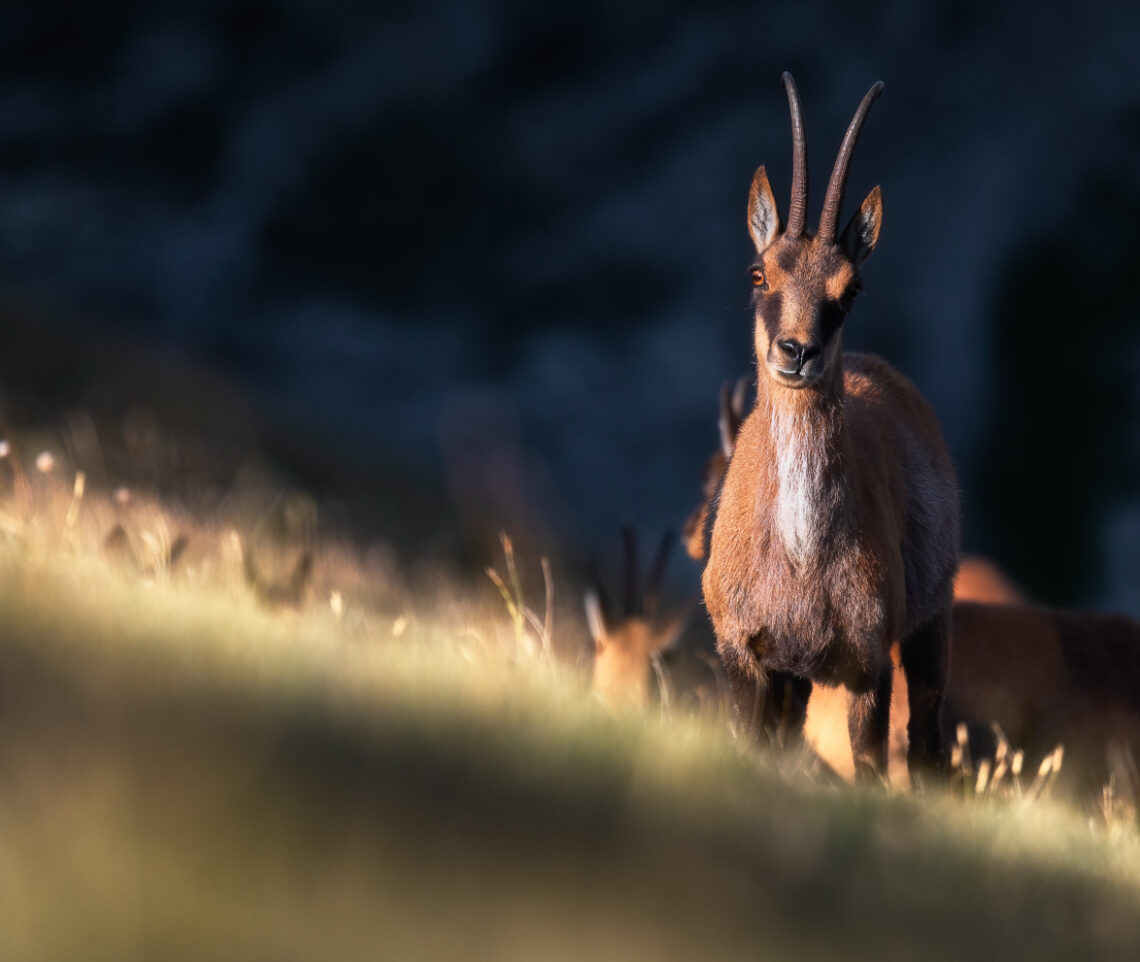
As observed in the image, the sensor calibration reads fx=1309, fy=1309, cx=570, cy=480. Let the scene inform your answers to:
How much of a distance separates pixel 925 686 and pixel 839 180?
245 cm

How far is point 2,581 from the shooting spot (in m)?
3.22

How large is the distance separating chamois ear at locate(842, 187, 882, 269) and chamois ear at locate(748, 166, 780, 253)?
362 millimetres

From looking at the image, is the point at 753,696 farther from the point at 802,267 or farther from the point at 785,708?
the point at 802,267

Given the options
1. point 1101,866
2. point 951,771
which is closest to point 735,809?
point 1101,866

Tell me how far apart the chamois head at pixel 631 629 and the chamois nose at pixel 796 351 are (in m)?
4.28

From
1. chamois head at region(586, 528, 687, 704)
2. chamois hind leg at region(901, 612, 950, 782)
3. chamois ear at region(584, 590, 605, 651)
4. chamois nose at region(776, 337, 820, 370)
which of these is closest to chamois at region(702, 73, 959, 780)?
chamois nose at region(776, 337, 820, 370)

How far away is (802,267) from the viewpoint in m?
5.33

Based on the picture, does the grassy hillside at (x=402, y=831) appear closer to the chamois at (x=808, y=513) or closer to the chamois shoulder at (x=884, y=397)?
the chamois at (x=808, y=513)

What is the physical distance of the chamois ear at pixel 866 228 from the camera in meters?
5.59

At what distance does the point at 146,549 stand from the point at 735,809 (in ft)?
11.8

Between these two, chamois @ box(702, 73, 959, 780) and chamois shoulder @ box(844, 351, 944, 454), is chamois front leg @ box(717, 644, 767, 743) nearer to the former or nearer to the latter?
chamois @ box(702, 73, 959, 780)

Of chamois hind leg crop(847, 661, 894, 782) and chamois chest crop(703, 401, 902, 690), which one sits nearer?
chamois chest crop(703, 401, 902, 690)

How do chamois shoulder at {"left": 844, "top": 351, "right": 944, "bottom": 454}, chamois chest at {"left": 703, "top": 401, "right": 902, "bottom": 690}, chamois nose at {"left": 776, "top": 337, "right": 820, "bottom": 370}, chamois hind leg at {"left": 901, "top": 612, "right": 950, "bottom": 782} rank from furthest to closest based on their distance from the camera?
chamois hind leg at {"left": 901, "top": 612, "right": 950, "bottom": 782}
chamois shoulder at {"left": 844, "top": 351, "right": 944, "bottom": 454}
chamois chest at {"left": 703, "top": 401, "right": 902, "bottom": 690}
chamois nose at {"left": 776, "top": 337, "right": 820, "bottom": 370}

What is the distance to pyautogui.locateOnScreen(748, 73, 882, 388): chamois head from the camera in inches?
197
